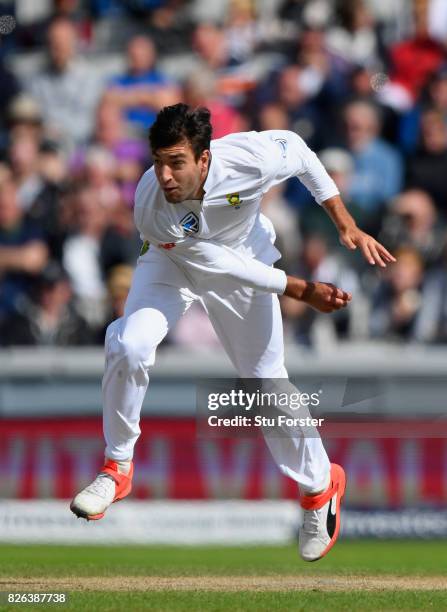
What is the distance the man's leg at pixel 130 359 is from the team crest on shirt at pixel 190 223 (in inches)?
12.7

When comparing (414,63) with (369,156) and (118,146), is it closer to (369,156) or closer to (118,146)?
(369,156)

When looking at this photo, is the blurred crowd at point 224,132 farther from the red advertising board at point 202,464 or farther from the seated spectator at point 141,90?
the red advertising board at point 202,464

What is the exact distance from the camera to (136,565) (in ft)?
29.2

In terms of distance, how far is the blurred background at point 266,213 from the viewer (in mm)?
10688

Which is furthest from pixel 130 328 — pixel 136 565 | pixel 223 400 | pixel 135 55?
pixel 135 55

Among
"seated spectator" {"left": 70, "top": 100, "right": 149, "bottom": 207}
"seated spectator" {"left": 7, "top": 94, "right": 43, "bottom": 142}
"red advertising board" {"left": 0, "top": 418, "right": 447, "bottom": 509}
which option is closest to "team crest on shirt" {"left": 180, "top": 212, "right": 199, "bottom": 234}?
"red advertising board" {"left": 0, "top": 418, "right": 447, "bottom": 509}

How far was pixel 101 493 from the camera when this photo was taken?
677 cm

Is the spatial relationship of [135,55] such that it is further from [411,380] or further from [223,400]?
[223,400]

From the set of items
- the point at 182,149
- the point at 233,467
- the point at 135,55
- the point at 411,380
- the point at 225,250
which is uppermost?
the point at 182,149

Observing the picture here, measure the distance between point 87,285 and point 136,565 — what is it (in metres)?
3.21

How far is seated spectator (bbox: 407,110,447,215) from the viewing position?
469 inches

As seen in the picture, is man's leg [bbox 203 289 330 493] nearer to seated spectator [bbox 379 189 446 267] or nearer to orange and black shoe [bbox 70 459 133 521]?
orange and black shoe [bbox 70 459 133 521]

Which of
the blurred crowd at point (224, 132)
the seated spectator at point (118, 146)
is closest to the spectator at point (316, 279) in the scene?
the blurred crowd at point (224, 132)

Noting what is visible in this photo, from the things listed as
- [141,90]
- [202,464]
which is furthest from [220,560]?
[141,90]
